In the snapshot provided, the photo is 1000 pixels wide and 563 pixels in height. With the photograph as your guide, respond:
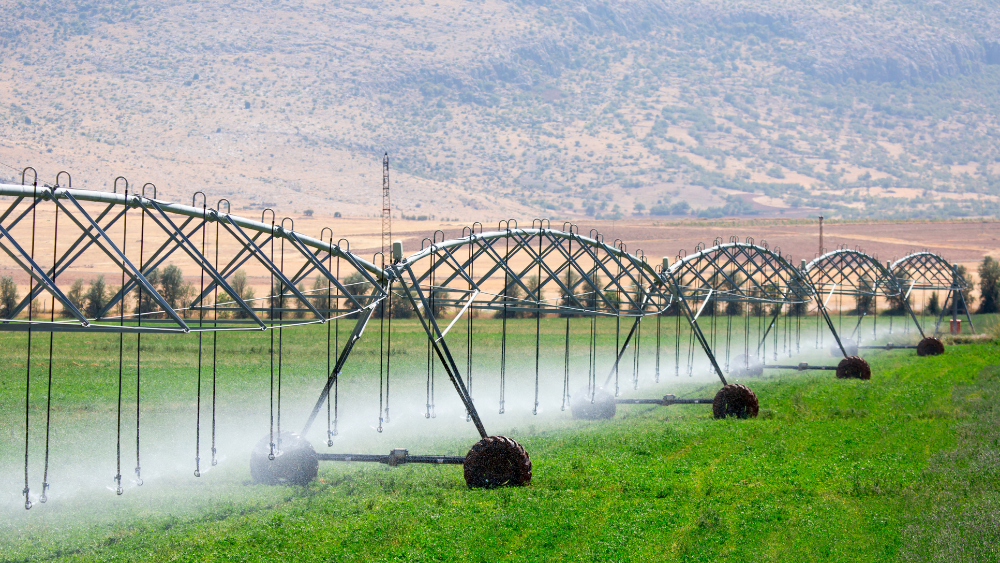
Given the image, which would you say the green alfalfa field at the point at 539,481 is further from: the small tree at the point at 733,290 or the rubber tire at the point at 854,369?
the small tree at the point at 733,290

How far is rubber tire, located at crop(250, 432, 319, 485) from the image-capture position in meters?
20.6

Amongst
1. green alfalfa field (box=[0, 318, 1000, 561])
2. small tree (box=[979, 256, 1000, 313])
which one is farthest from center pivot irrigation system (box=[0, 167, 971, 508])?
small tree (box=[979, 256, 1000, 313])

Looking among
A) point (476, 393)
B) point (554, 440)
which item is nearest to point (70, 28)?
point (476, 393)

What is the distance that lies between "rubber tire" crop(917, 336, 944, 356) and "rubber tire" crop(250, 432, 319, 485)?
1596 inches

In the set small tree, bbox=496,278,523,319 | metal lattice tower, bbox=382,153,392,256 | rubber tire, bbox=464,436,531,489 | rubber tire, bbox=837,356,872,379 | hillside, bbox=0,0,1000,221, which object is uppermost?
hillside, bbox=0,0,1000,221

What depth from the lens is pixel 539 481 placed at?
20.4 meters

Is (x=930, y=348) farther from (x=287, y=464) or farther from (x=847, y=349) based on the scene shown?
(x=287, y=464)

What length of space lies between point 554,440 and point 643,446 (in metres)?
2.57

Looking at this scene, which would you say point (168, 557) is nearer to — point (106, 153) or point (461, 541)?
point (461, 541)

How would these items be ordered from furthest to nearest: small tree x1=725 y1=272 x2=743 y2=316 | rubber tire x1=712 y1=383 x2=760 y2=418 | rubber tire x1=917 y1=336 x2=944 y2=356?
rubber tire x1=917 y1=336 x2=944 y2=356, small tree x1=725 y1=272 x2=743 y2=316, rubber tire x1=712 y1=383 x2=760 y2=418

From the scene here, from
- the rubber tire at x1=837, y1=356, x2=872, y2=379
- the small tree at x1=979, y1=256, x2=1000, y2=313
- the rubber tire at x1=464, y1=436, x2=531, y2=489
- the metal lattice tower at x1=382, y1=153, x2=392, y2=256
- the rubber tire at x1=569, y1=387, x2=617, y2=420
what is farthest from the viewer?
the small tree at x1=979, y1=256, x2=1000, y2=313

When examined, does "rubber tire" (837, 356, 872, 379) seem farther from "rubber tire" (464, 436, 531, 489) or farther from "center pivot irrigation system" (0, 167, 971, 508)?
"rubber tire" (464, 436, 531, 489)

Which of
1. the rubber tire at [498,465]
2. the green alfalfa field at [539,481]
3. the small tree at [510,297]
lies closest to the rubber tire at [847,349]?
the green alfalfa field at [539,481]

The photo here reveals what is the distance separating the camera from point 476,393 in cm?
3884
